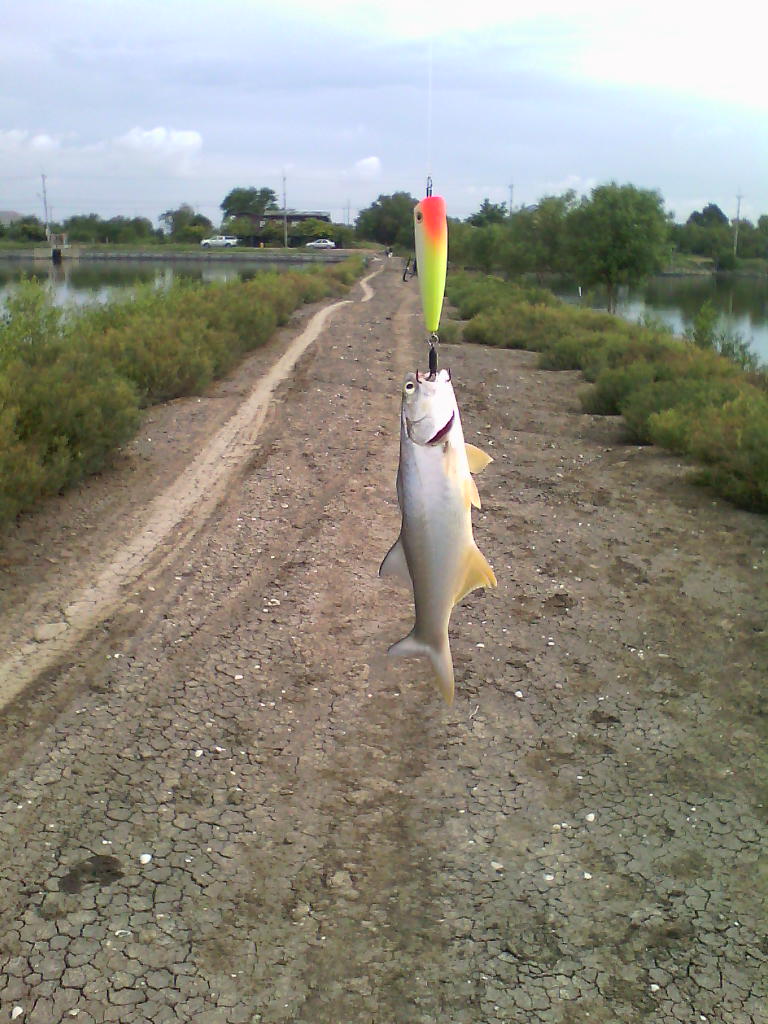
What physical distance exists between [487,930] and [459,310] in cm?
3843

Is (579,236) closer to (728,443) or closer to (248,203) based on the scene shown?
(728,443)

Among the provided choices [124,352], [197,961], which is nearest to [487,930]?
[197,961]

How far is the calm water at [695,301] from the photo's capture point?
1543 inches

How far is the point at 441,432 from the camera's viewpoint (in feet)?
8.79

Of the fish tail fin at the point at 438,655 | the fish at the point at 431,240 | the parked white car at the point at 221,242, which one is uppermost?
the parked white car at the point at 221,242

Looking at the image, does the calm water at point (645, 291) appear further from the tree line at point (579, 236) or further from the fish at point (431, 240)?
the fish at point (431, 240)

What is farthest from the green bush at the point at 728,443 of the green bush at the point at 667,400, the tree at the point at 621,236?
the tree at the point at 621,236

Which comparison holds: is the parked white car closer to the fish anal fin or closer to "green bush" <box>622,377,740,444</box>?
"green bush" <box>622,377,740,444</box>

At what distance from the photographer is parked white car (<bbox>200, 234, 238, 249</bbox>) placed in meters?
93.1

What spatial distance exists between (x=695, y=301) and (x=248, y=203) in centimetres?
6476

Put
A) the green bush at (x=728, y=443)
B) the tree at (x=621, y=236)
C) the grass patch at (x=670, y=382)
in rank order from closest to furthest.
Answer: the green bush at (x=728, y=443)
the grass patch at (x=670, y=382)
the tree at (x=621, y=236)

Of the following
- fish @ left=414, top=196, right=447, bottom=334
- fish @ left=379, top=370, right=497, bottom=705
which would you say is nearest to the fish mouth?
fish @ left=379, top=370, right=497, bottom=705

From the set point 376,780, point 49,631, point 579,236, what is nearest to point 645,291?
point 579,236

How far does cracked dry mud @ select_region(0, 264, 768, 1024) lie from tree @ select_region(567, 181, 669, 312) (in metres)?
33.6
